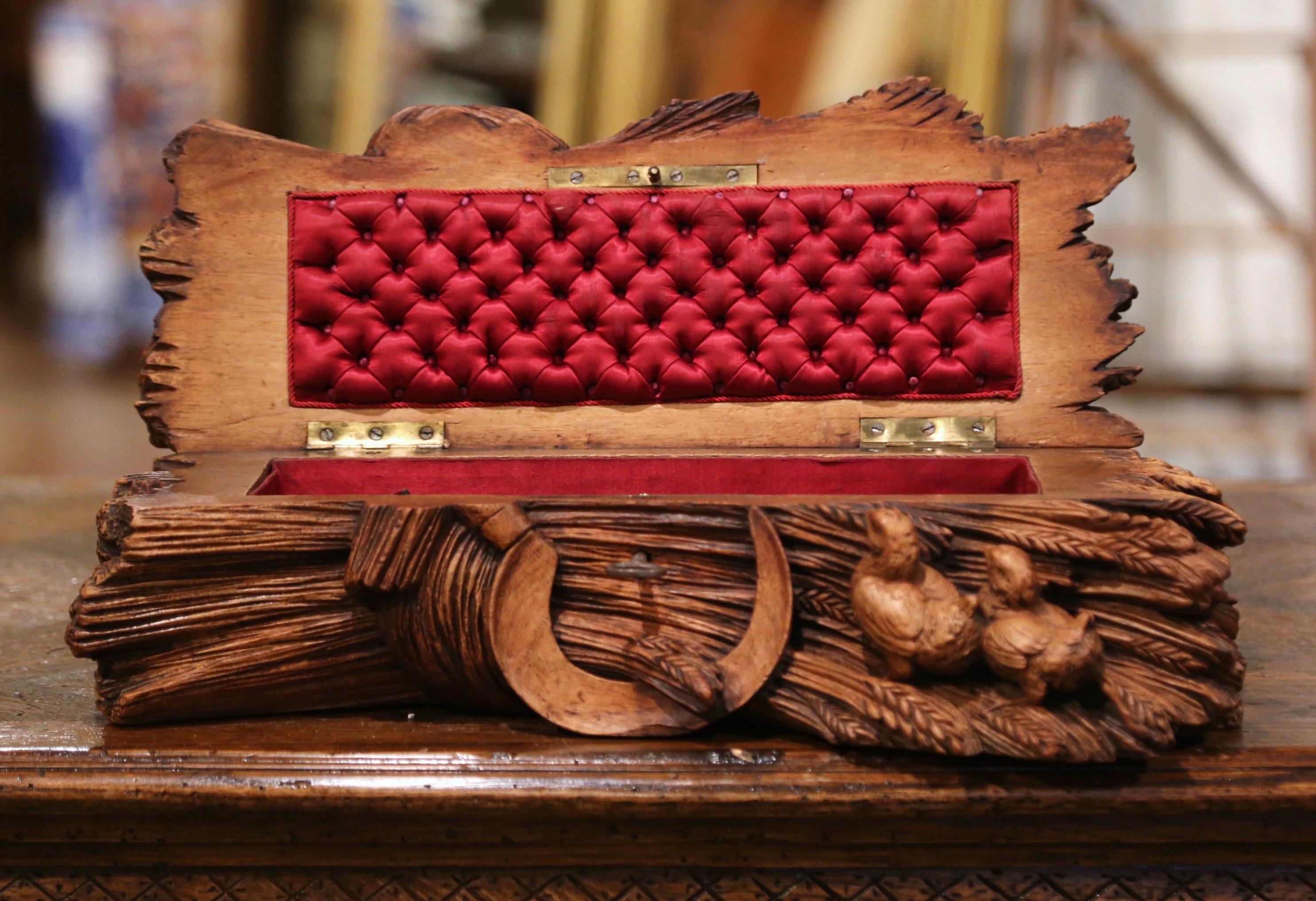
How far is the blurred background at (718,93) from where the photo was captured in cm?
420

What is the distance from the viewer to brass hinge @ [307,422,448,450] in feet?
7.28

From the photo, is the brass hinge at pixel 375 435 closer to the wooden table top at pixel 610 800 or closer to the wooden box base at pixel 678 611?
the wooden box base at pixel 678 611

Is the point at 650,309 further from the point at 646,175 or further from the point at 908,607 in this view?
the point at 908,607

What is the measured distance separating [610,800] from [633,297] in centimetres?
115

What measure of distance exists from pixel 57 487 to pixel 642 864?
2.43 m

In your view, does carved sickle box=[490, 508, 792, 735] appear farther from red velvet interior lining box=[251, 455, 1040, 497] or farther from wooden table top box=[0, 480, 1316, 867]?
red velvet interior lining box=[251, 455, 1040, 497]

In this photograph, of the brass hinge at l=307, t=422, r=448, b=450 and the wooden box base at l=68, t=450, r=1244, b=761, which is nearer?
the wooden box base at l=68, t=450, r=1244, b=761

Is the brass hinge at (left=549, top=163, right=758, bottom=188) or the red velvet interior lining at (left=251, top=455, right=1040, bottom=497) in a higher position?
the brass hinge at (left=549, top=163, right=758, bottom=188)

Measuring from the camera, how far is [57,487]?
3.12 metres

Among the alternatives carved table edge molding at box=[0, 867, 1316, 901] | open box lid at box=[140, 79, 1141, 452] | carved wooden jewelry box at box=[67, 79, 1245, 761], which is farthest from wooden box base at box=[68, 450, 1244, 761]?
open box lid at box=[140, 79, 1141, 452]

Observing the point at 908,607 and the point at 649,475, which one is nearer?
the point at 908,607

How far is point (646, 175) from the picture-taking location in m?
2.24

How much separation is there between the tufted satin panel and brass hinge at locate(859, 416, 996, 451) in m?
0.06

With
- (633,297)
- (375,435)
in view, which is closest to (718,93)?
(633,297)
